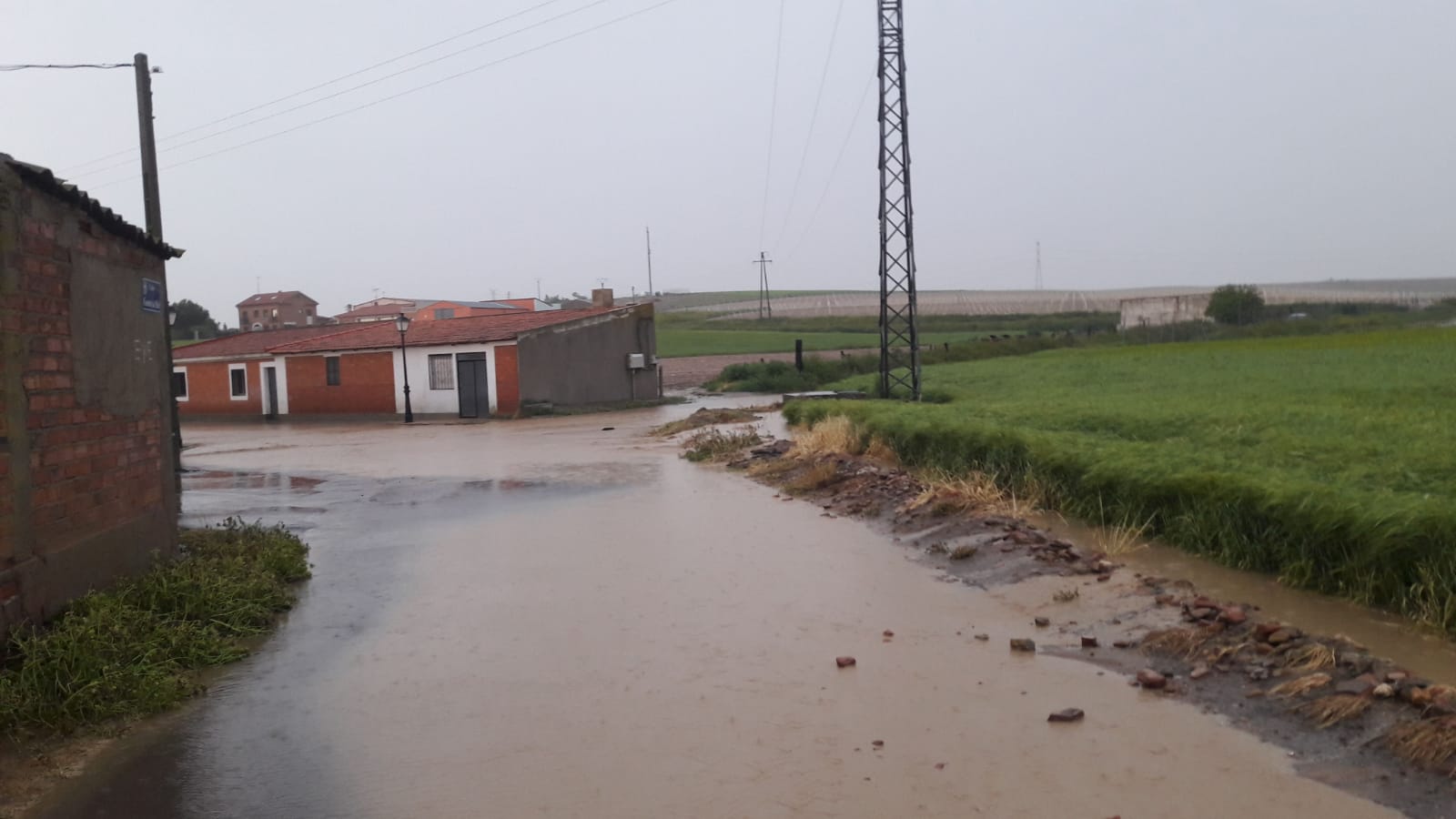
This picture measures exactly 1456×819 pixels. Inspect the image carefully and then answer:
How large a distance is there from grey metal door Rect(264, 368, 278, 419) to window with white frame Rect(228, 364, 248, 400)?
59.1 inches

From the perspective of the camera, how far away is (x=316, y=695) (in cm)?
711

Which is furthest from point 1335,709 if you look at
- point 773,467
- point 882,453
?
point 773,467

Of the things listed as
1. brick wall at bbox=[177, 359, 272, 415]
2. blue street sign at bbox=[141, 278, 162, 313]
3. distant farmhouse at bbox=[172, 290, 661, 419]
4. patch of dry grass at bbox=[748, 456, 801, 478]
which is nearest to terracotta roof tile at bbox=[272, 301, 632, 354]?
distant farmhouse at bbox=[172, 290, 661, 419]

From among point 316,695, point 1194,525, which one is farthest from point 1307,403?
point 316,695

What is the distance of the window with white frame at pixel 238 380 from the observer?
43.2 m

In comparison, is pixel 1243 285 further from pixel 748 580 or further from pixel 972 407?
pixel 748 580

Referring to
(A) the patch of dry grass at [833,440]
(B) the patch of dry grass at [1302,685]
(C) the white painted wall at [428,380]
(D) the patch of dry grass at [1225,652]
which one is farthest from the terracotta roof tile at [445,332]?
(B) the patch of dry grass at [1302,685]

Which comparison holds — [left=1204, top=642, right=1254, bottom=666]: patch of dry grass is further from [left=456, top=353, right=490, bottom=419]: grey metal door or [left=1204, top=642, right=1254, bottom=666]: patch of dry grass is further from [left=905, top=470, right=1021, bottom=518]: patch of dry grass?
Result: [left=456, top=353, right=490, bottom=419]: grey metal door

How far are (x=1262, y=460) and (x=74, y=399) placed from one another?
9804mm

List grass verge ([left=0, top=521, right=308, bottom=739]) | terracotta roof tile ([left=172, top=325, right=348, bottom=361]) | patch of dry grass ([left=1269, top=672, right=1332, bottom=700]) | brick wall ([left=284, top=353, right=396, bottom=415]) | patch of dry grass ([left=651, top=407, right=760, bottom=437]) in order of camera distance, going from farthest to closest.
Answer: terracotta roof tile ([left=172, top=325, right=348, bottom=361]) < brick wall ([left=284, top=353, right=396, bottom=415]) < patch of dry grass ([left=651, top=407, right=760, bottom=437]) < grass verge ([left=0, top=521, right=308, bottom=739]) < patch of dry grass ([left=1269, top=672, right=1332, bottom=700])

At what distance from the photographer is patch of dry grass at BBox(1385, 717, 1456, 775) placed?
4949mm

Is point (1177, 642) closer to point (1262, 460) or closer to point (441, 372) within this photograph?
point (1262, 460)

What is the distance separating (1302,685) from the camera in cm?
594

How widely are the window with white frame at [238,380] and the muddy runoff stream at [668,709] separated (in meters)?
34.1
